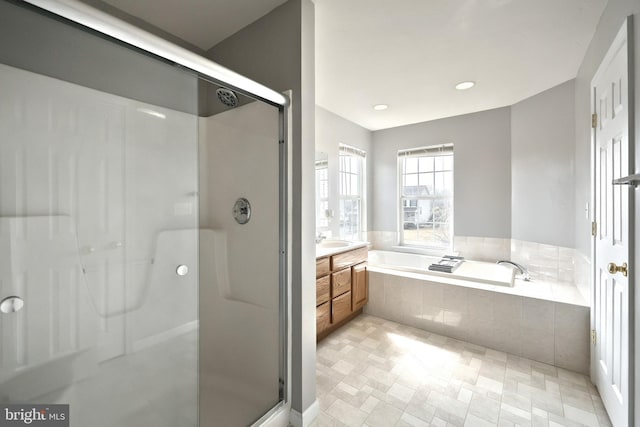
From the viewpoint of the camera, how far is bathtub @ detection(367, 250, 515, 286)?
2.66m

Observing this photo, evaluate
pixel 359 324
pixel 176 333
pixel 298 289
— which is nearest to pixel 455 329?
pixel 359 324

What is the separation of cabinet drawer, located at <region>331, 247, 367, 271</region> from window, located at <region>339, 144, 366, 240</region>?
2.25 ft

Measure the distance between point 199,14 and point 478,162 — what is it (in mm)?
3415

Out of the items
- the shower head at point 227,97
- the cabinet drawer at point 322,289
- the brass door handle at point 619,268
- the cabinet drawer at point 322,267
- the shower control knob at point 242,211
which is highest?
the shower head at point 227,97

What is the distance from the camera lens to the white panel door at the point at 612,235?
4.27 feet

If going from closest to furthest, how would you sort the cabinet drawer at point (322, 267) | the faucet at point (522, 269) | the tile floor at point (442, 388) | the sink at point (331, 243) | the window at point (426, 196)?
the tile floor at point (442, 388)
the cabinet drawer at point (322, 267)
the faucet at point (522, 269)
the sink at point (331, 243)
the window at point (426, 196)

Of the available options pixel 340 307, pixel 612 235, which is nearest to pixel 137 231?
pixel 340 307

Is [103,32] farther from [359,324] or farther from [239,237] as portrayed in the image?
[359,324]

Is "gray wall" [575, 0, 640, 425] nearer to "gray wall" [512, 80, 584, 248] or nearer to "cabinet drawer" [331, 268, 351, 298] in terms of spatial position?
"gray wall" [512, 80, 584, 248]

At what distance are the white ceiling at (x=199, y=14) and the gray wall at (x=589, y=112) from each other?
1813mm

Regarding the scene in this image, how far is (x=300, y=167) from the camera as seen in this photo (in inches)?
61.9

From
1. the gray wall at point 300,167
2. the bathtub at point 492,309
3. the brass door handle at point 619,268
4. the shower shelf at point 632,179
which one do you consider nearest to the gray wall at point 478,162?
the bathtub at point 492,309

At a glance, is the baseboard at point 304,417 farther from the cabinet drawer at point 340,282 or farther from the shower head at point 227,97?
the shower head at point 227,97

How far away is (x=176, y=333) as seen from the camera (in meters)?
1.51
